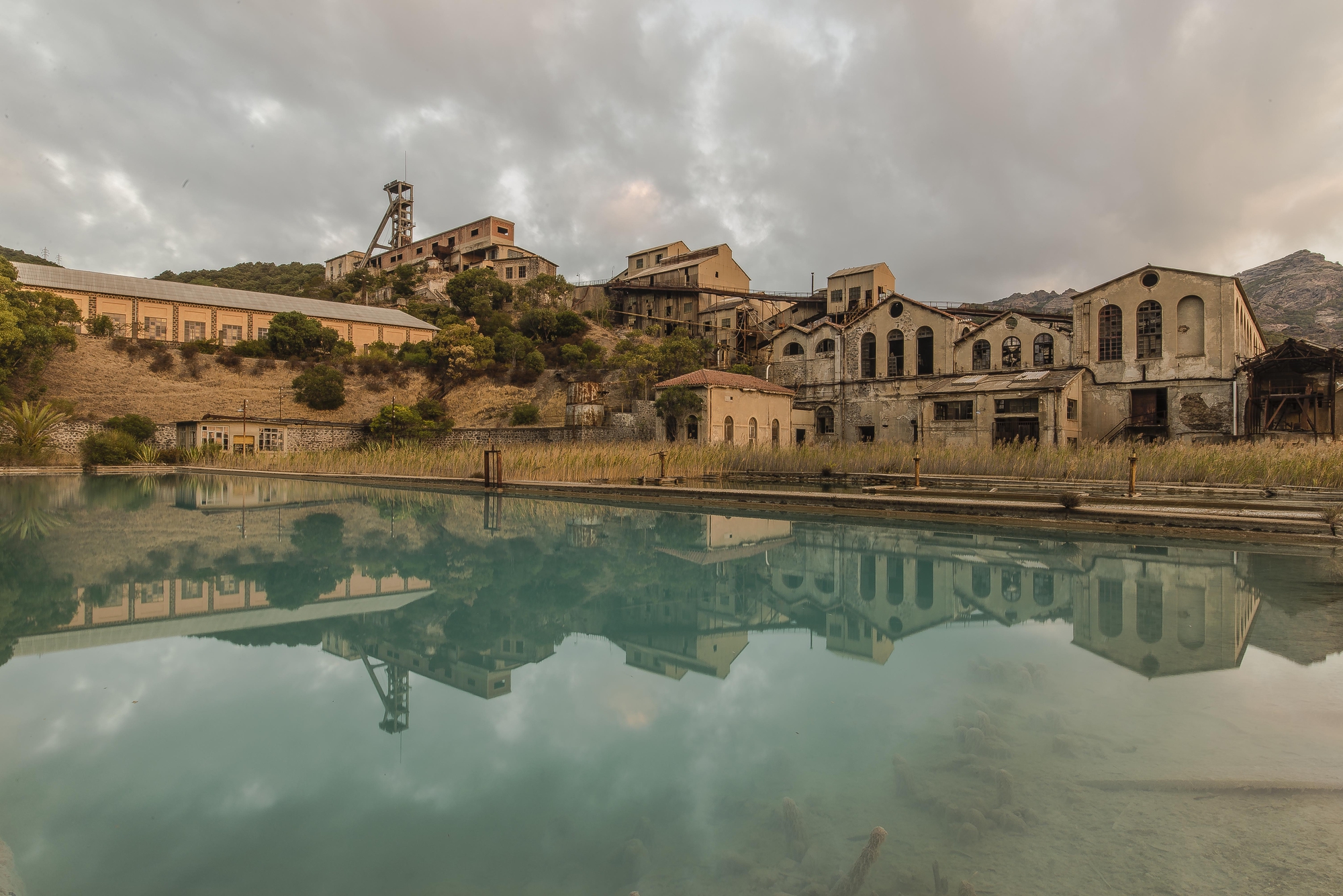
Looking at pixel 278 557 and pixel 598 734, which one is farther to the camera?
pixel 278 557

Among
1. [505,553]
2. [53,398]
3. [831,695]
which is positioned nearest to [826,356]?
[505,553]

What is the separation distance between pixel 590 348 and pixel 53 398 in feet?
85.5

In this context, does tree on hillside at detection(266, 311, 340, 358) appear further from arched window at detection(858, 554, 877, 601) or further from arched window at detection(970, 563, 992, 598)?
arched window at detection(970, 563, 992, 598)

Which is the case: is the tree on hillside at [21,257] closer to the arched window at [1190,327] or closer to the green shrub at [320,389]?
the green shrub at [320,389]

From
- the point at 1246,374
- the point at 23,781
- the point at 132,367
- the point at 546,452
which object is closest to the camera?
the point at 23,781

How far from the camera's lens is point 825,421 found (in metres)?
29.5

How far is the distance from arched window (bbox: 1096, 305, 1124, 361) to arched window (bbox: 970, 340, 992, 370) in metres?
3.56

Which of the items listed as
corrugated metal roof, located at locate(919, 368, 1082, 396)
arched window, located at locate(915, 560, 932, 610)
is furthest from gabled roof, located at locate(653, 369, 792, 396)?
arched window, located at locate(915, 560, 932, 610)

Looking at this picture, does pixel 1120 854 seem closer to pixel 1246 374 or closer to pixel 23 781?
pixel 23 781

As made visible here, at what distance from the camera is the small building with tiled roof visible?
24.8 m

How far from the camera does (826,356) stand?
29719 mm

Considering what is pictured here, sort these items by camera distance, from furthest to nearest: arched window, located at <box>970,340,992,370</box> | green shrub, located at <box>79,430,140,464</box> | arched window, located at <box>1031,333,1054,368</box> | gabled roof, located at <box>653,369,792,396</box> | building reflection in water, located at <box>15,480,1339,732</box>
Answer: arched window, located at <box>970,340,992,370</box>, green shrub, located at <box>79,430,140,464</box>, gabled roof, located at <box>653,369,792,396</box>, arched window, located at <box>1031,333,1054,368</box>, building reflection in water, located at <box>15,480,1339,732</box>

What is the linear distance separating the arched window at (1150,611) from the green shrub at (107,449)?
1275 inches

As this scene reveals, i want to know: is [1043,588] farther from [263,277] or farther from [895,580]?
[263,277]
